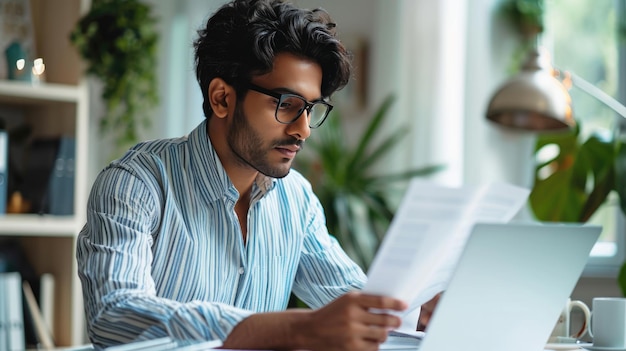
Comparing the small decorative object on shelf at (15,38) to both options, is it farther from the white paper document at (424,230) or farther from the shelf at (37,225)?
the white paper document at (424,230)

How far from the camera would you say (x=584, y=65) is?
4059mm

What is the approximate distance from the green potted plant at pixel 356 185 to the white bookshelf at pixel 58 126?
1.12 meters

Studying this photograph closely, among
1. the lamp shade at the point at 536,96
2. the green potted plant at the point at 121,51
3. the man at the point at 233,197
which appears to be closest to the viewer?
the man at the point at 233,197

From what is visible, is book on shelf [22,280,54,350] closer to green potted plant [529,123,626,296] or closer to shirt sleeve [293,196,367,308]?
shirt sleeve [293,196,367,308]

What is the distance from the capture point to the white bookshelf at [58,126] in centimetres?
314

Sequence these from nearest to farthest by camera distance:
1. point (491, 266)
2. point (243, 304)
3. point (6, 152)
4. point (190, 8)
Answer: point (491, 266) < point (243, 304) < point (6, 152) < point (190, 8)

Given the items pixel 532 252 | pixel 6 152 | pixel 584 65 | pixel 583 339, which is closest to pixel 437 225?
pixel 532 252

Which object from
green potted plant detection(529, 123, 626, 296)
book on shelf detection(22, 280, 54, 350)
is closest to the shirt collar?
book on shelf detection(22, 280, 54, 350)

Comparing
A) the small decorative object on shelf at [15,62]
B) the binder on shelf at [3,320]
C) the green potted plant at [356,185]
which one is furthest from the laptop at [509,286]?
the green potted plant at [356,185]

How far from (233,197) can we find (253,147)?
0.34ft

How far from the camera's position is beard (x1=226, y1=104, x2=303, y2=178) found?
5.57 feet

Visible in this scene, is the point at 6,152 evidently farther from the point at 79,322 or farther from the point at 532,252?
the point at 532,252

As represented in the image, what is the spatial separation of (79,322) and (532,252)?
7.34ft

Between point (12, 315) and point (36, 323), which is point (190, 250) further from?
point (36, 323)
